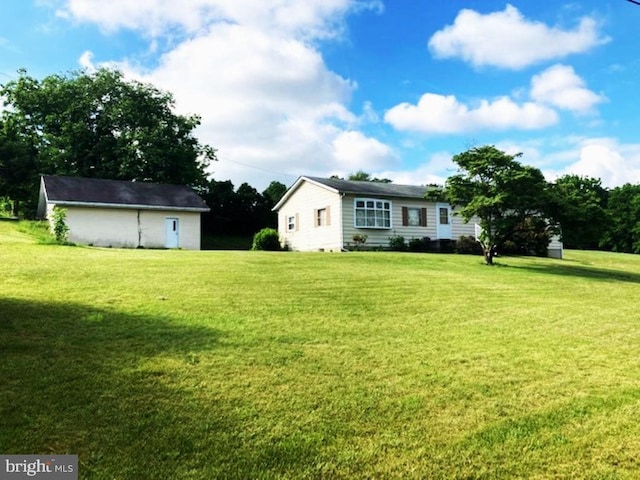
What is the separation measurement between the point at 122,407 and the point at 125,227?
22009mm

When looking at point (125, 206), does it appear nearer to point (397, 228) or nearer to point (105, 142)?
point (105, 142)

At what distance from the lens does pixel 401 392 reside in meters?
4.22

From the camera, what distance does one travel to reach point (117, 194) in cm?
2469

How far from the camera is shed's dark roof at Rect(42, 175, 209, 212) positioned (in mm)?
22969

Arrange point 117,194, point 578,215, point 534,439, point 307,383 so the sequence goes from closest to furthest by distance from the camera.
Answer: point 534,439
point 307,383
point 578,215
point 117,194

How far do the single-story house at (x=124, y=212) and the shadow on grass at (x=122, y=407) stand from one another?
19.1m

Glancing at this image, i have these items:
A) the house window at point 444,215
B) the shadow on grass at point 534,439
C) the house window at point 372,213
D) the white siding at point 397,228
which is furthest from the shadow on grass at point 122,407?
the house window at point 444,215

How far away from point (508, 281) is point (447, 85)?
294 inches

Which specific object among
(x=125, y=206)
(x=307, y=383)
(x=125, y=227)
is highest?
(x=125, y=206)

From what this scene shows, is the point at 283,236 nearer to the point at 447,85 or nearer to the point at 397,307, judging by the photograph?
the point at 447,85

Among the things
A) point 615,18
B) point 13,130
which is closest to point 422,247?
point 615,18

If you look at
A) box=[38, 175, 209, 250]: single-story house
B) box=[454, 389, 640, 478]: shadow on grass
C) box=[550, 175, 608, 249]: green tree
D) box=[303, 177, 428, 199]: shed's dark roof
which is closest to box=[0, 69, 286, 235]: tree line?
box=[38, 175, 209, 250]: single-story house

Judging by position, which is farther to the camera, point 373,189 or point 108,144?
point 108,144

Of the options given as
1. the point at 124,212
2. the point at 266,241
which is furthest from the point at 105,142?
the point at 266,241
